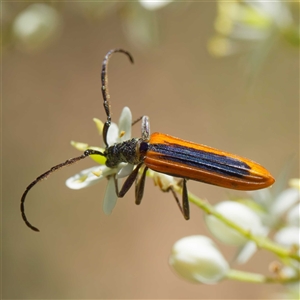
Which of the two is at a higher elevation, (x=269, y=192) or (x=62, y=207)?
(x=62, y=207)

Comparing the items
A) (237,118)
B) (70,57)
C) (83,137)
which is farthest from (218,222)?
(70,57)

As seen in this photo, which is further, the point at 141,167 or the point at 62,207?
the point at 62,207

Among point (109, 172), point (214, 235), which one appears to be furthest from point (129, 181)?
point (214, 235)

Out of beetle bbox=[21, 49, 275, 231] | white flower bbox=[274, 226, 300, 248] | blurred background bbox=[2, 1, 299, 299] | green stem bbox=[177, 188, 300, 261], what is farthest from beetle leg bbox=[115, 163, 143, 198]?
blurred background bbox=[2, 1, 299, 299]

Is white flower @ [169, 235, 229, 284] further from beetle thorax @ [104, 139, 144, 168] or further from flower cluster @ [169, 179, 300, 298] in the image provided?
beetle thorax @ [104, 139, 144, 168]

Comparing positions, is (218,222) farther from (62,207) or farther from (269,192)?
(62,207)

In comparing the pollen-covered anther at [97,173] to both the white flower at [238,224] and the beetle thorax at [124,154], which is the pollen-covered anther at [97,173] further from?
the white flower at [238,224]

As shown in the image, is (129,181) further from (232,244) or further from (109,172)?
(232,244)
